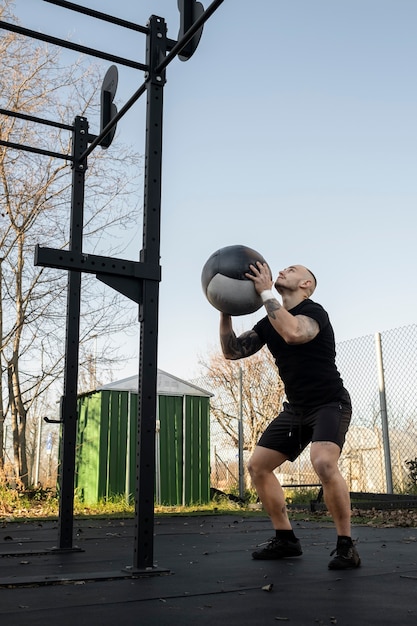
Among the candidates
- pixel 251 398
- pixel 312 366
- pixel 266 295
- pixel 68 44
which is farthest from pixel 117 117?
pixel 251 398

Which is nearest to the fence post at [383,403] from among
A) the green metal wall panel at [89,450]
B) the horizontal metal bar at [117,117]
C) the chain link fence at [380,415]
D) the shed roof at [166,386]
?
the chain link fence at [380,415]

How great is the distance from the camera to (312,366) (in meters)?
3.34

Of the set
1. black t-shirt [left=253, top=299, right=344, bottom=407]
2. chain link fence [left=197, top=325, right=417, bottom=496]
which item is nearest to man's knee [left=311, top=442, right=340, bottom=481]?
black t-shirt [left=253, top=299, right=344, bottom=407]

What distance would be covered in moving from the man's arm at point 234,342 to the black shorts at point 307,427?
1.20 ft

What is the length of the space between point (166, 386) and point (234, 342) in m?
5.81

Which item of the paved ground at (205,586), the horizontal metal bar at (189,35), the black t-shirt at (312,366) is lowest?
the paved ground at (205,586)

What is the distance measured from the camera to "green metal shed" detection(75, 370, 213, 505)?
28.0 ft

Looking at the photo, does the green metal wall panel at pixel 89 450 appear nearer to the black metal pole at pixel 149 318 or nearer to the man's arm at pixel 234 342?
the man's arm at pixel 234 342

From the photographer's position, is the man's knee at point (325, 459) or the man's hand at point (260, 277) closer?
the man's knee at point (325, 459)

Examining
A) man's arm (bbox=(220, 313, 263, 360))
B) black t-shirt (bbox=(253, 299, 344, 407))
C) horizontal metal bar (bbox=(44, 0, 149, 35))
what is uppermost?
horizontal metal bar (bbox=(44, 0, 149, 35))

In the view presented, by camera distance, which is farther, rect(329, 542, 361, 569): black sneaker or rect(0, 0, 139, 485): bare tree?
rect(0, 0, 139, 485): bare tree

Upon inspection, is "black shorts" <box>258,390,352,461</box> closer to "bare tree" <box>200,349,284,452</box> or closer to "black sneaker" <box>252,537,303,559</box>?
"black sneaker" <box>252,537,303,559</box>

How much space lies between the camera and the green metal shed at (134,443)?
8.54 metres

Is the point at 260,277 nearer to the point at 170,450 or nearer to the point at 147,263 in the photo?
the point at 147,263
